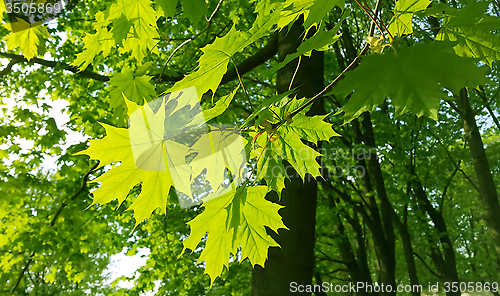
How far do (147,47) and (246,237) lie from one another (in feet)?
4.96

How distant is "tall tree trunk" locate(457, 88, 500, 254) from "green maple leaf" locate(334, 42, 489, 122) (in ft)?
23.4

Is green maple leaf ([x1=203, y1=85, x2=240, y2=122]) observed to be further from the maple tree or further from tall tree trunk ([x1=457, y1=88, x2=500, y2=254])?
tall tree trunk ([x1=457, y1=88, x2=500, y2=254])

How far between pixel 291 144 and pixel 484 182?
278 inches

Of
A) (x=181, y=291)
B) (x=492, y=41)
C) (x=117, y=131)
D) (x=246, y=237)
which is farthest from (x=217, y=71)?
(x=181, y=291)

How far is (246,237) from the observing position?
123 centimetres

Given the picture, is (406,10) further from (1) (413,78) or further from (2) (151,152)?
(2) (151,152)

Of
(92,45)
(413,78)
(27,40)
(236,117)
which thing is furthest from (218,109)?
(27,40)

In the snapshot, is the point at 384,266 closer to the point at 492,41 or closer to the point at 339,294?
the point at 492,41

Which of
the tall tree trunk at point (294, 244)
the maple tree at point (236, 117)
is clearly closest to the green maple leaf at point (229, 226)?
the maple tree at point (236, 117)

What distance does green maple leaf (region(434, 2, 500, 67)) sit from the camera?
938 millimetres

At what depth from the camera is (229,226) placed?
1086 mm

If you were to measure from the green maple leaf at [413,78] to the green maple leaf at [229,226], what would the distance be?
0.56 m

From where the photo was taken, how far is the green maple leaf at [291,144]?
1204 millimetres

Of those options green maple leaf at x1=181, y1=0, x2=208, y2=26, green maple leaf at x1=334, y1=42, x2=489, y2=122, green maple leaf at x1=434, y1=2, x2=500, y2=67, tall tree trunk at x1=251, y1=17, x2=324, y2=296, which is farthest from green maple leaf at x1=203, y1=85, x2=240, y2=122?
tall tree trunk at x1=251, y1=17, x2=324, y2=296
